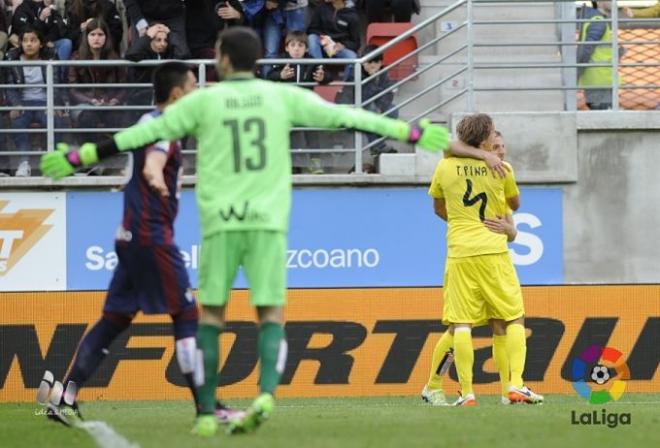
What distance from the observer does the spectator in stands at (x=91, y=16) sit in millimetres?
18141

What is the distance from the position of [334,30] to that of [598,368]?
5.23 m

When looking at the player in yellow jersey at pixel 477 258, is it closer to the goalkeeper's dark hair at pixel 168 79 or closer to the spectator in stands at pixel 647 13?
the goalkeeper's dark hair at pixel 168 79

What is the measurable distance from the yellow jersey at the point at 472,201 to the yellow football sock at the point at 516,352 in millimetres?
644

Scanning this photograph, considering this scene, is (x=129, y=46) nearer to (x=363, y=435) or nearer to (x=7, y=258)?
(x=7, y=258)

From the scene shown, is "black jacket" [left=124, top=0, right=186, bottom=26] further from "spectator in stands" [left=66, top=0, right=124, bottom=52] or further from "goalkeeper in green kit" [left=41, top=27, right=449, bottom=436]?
"goalkeeper in green kit" [left=41, top=27, right=449, bottom=436]

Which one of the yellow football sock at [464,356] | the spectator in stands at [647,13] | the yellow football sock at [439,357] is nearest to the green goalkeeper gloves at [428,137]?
the yellow football sock at [464,356]

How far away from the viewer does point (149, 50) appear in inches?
692

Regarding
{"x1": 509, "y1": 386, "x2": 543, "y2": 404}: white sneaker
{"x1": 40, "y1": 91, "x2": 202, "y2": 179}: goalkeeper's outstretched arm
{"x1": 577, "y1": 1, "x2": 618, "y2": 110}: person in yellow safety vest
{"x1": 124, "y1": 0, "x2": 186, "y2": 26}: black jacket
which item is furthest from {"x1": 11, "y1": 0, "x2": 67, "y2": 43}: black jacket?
{"x1": 40, "y1": 91, "x2": 202, "y2": 179}: goalkeeper's outstretched arm

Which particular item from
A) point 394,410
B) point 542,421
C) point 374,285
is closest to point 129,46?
point 374,285

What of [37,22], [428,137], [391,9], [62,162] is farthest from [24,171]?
[428,137]

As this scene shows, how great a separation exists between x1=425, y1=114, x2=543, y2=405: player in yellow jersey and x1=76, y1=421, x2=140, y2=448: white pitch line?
10.9ft

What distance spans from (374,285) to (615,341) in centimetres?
287

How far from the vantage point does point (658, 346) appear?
16000mm

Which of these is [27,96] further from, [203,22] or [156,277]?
[156,277]
